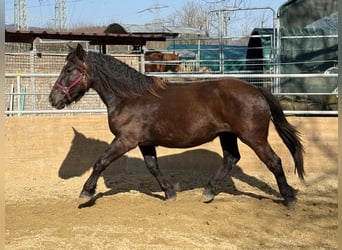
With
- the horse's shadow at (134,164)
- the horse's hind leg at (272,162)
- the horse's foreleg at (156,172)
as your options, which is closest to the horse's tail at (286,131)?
the horse's hind leg at (272,162)

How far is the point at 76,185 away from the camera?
6.75 m

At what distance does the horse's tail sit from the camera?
5379 mm

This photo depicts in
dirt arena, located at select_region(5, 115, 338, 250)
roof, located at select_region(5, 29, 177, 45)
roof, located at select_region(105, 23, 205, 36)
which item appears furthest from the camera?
roof, located at select_region(105, 23, 205, 36)

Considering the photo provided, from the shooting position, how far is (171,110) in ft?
17.5

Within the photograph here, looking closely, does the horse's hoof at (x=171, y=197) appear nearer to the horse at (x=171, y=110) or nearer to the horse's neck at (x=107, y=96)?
the horse at (x=171, y=110)

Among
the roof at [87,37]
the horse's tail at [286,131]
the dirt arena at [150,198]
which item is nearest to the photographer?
the dirt arena at [150,198]

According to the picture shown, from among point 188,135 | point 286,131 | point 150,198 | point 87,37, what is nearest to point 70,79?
point 188,135

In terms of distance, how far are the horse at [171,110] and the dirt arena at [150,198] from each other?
459 mm

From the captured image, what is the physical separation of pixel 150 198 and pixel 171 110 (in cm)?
123

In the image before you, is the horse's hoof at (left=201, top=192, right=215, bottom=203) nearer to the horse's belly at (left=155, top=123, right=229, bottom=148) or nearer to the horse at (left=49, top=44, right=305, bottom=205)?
the horse at (left=49, top=44, right=305, bottom=205)

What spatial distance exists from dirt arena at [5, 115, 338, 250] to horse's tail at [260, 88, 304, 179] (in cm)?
52

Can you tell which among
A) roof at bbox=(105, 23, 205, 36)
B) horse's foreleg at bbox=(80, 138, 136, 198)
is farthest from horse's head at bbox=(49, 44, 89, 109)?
roof at bbox=(105, 23, 205, 36)

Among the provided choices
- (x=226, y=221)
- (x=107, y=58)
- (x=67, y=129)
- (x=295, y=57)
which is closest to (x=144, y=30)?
(x=295, y=57)

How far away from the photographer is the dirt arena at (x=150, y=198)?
13.5 ft
